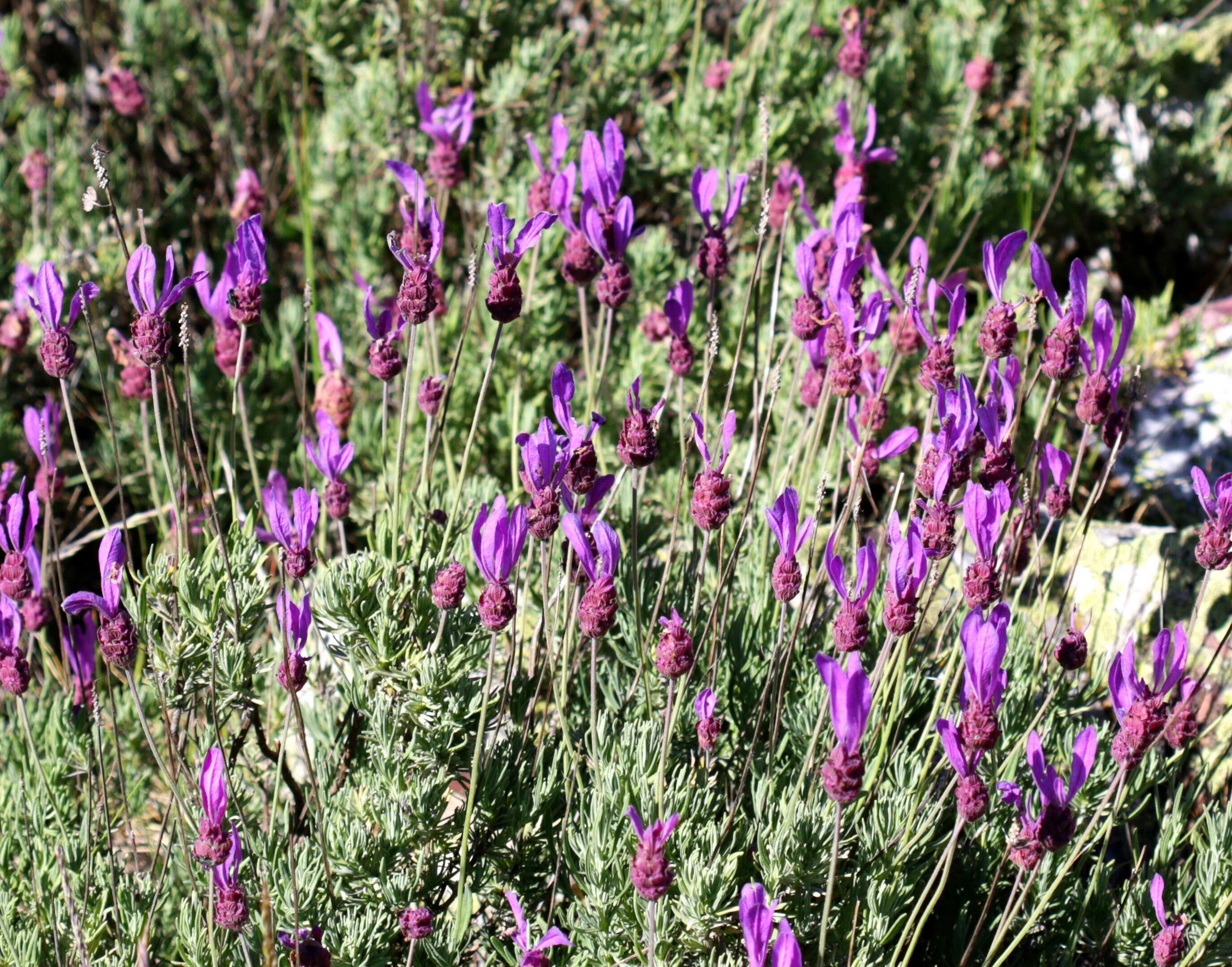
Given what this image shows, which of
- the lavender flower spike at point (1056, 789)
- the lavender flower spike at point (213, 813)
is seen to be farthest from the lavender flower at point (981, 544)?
the lavender flower spike at point (213, 813)

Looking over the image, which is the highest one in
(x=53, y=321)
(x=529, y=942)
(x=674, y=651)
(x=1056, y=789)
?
(x=53, y=321)

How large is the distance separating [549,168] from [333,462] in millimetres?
1012

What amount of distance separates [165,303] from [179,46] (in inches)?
97.1

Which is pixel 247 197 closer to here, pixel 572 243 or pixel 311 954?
pixel 572 243

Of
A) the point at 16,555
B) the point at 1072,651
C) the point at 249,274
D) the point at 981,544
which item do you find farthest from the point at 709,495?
the point at 16,555

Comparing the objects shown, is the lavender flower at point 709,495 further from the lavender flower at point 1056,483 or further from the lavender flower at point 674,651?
the lavender flower at point 1056,483

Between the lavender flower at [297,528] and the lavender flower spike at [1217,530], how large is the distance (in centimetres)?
112

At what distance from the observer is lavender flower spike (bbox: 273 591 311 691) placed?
4.60ft

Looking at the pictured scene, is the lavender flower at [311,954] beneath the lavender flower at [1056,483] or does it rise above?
beneath

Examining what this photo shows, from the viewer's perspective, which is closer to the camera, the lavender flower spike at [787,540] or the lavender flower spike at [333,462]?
the lavender flower spike at [787,540]

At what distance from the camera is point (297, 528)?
5.12ft

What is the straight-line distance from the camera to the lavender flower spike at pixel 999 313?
146 centimetres

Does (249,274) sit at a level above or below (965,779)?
above

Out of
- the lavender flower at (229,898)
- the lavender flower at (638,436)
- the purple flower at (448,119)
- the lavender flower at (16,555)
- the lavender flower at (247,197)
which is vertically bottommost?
the lavender flower at (229,898)
